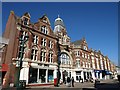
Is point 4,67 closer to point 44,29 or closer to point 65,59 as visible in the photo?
point 44,29

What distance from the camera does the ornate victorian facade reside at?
2356 cm

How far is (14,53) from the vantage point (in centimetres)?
2278

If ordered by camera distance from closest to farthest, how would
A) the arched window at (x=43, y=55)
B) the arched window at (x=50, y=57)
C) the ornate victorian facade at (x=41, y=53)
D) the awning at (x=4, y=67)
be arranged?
the awning at (x=4, y=67)
the ornate victorian facade at (x=41, y=53)
the arched window at (x=43, y=55)
the arched window at (x=50, y=57)

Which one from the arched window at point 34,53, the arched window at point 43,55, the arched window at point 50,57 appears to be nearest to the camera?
the arched window at point 34,53

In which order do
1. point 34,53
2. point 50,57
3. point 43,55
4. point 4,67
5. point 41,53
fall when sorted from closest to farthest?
point 4,67, point 34,53, point 41,53, point 43,55, point 50,57

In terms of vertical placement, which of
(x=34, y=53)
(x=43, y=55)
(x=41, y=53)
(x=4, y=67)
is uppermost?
(x=41, y=53)

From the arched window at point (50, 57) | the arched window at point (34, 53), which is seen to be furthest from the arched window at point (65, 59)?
the arched window at point (34, 53)

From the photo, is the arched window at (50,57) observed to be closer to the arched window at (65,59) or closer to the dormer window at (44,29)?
the dormer window at (44,29)

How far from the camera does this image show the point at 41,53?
28.0 meters

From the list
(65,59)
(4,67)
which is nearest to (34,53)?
(4,67)

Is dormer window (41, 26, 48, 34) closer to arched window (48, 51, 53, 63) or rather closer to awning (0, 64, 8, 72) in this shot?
arched window (48, 51, 53, 63)

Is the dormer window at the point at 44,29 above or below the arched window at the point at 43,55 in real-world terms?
above

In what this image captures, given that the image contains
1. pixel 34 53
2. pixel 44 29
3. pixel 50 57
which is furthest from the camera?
pixel 44 29

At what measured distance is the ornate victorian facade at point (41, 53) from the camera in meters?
23.6
